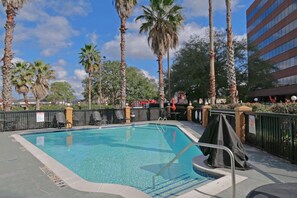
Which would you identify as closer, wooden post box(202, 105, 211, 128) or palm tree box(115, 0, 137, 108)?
wooden post box(202, 105, 211, 128)

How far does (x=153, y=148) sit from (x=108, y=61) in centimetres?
4387

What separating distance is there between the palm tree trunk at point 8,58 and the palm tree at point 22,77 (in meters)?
16.2

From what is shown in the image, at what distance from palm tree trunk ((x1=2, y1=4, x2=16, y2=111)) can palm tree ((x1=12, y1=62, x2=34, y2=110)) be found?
639 inches

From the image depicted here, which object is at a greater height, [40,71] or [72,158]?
[40,71]

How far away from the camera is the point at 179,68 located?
1165 inches

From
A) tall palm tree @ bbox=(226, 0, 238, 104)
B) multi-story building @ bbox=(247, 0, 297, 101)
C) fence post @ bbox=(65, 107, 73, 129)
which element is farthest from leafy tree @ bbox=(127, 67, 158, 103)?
tall palm tree @ bbox=(226, 0, 238, 104)

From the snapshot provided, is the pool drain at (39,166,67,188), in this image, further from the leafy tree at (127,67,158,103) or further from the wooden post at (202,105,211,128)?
the leafy tree at (127,67,158,103)

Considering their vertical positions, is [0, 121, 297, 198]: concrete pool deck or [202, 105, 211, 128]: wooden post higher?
[202, 105, 211, 128]: wooden post

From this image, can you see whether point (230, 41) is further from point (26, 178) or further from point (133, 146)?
point (26, 178)

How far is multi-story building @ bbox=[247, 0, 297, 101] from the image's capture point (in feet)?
142

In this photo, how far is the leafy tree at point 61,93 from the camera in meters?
91.4

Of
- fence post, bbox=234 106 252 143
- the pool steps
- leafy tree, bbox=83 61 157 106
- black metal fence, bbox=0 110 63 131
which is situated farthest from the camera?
leafy tree, bbox=83 61 157 106

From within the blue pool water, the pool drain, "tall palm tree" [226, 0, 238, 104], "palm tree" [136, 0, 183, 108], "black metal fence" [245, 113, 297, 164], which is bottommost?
the blue pool water

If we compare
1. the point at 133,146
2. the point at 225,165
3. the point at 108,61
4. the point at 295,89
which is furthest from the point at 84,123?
the point at 295,89
